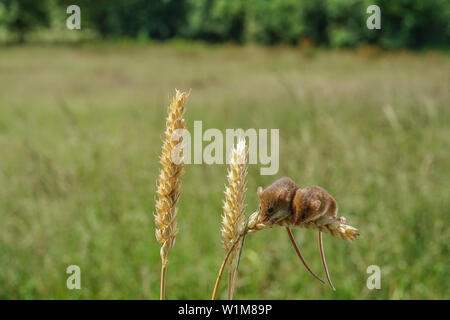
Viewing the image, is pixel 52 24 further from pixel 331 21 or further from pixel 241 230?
pixel 241 230

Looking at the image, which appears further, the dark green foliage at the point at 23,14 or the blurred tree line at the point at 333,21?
the dark green foliage at the point at 23,14

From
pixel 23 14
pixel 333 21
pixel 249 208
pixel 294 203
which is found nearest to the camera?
pixel 294 203

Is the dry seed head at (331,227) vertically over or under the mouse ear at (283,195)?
under

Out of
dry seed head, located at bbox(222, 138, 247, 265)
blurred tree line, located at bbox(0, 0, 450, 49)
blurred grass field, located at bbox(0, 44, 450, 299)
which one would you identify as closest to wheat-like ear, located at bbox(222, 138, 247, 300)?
dry seed head, located at bbox(222, 138, 247, 265)

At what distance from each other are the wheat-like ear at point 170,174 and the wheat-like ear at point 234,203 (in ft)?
0.19

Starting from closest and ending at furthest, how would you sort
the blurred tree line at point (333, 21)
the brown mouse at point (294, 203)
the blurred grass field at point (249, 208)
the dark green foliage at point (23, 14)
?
the brown mouse at point (294, 203)
the blurred grass field at point (249, 208)
the blurred tree line at point (333, 21)
the dark green foliage at point (23, 14)

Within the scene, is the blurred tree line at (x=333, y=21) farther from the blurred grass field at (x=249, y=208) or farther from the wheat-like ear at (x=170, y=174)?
the wheat-like ear at (x=170, y=174)

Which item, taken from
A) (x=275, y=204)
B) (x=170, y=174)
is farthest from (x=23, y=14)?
(x=275, y=204)

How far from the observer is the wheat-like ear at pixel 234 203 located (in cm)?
46

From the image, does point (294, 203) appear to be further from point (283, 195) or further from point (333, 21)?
point (333, 21)

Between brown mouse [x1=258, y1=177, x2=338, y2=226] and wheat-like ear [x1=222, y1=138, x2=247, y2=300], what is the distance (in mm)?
36

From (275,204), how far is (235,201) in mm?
56

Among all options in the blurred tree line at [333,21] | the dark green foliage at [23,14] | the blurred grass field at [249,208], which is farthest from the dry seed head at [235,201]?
the dark green foliage at [23,14]

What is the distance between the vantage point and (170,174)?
0.48 metres
